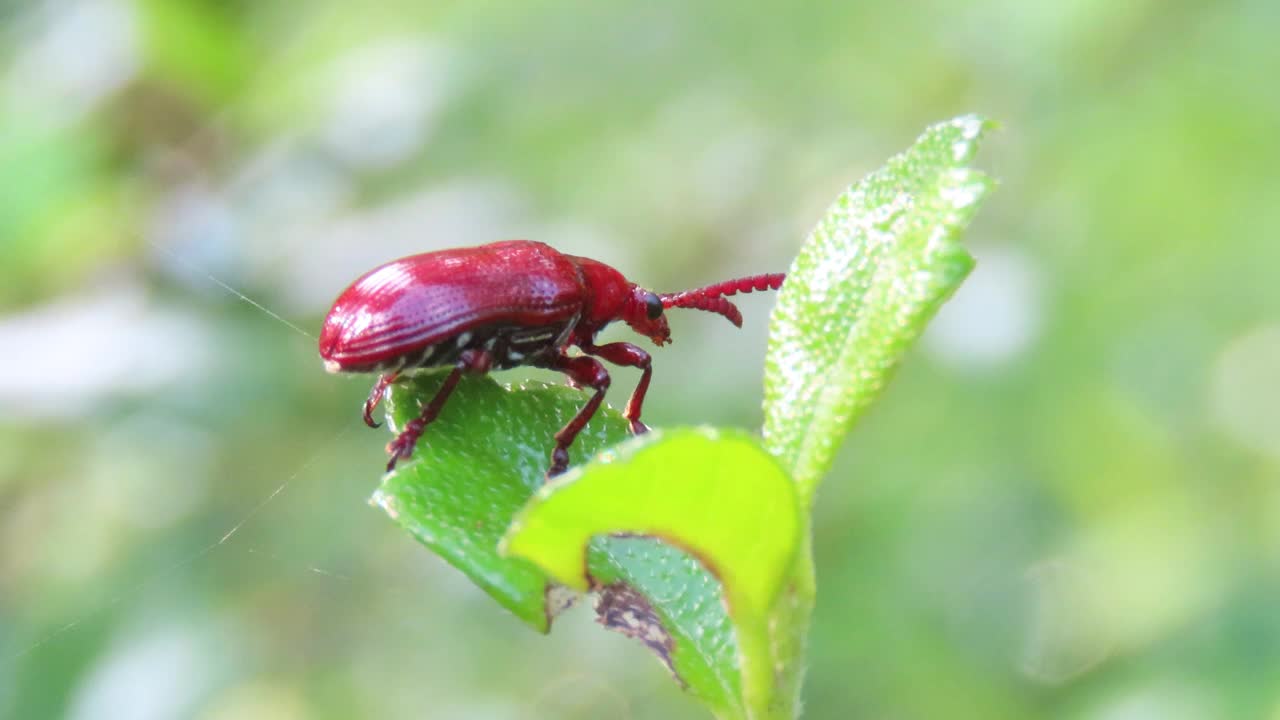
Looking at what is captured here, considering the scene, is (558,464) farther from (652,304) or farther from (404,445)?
(652,304)

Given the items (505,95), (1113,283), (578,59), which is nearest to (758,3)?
(578,59)

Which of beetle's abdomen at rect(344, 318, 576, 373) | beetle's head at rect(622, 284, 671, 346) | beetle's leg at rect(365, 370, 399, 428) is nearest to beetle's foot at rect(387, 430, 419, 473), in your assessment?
beetle's abdomen at rect(344, 318, 576, 373)

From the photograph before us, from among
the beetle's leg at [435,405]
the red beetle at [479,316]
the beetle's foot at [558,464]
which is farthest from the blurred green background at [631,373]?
the beetle's foot at [558,464]

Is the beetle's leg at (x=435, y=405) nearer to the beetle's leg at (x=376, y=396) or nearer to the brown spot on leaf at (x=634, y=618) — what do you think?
the beetle's leg at (x=376, y=396)

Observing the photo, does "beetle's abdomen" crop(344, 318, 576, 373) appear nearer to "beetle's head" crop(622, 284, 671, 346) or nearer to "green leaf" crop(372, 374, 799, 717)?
"beetle's head" crop(622, 284, 671, 346)

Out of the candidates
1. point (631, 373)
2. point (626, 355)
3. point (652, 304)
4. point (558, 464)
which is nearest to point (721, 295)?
point (652, 304)

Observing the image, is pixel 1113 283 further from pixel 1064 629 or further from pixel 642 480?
pixel 642 480
